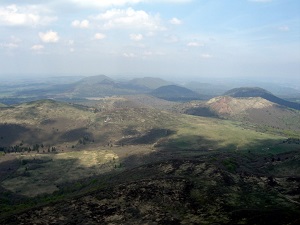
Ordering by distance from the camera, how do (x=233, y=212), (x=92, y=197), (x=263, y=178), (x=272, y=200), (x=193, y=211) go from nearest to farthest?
1. (x=233, y=212)
2. (x=193, y=211)
3. (x=272, y=200)
4. (x=92, y=197)
5. (x=263, y=178)

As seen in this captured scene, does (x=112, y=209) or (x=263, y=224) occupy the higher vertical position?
(x=263, y=224)

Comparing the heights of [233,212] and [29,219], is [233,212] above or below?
above

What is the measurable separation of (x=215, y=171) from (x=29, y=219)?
262 feet

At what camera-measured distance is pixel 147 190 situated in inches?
4884

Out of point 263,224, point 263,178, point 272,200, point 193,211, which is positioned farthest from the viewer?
point 263,178

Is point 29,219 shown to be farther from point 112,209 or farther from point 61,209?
point 112,209

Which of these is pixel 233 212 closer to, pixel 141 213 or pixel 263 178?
pixel 141 213

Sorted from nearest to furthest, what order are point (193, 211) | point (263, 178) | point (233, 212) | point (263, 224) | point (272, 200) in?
point (263, 224), point (233, 212), point (193, 211), point (272, 200), point (263, 178)

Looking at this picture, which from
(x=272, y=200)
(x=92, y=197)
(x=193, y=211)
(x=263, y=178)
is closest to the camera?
(x=193, y=211)

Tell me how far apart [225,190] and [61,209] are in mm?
59891

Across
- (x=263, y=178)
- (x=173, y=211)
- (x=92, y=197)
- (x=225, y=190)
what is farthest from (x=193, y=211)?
(x=263, y=178)

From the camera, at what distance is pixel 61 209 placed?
4331 inches

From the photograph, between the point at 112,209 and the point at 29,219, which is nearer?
the point at 29,219

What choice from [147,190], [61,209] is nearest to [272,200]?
[147,190]
